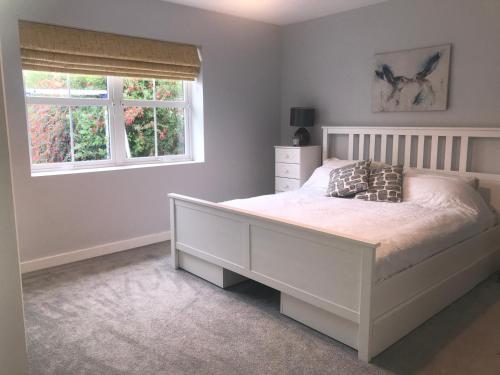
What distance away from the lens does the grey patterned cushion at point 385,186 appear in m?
3.42

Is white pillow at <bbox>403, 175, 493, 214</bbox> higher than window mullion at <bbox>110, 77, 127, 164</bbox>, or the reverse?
window mullion at <bbox>110, 77, 127, 164</bbox>

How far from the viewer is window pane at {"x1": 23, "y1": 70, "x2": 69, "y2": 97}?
3395 millimetres

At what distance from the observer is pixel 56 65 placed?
3406 mm

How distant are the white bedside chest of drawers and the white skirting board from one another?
1394 millimetres

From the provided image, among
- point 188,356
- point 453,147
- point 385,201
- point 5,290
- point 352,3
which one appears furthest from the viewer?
point 352,3

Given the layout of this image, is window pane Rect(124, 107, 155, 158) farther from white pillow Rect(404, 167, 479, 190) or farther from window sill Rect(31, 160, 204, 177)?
white pillow Rect(404, 167, 479, 190)

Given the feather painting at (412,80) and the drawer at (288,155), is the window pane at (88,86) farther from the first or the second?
the feather painting at (412,80)

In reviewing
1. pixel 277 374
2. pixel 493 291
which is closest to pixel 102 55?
pixel 277 374

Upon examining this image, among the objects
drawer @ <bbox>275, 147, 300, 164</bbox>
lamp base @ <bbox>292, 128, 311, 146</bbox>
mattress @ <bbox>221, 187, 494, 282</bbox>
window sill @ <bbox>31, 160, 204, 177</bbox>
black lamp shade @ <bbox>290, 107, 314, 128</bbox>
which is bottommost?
mattress @ <bbox>221, 187, 494, 282</bbox>

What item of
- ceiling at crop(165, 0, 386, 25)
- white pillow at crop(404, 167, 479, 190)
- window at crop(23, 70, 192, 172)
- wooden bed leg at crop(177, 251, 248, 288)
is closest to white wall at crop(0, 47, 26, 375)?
wooden bed leg at crop(177, 251, 248, 288)

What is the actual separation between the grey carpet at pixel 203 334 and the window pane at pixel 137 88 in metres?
1.79

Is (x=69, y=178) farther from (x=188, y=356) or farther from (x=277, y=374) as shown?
(x=277, y=374)

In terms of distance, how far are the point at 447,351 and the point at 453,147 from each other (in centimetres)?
204

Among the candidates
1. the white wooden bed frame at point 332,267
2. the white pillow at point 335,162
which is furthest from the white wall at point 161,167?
the white pillow at point 335,162
